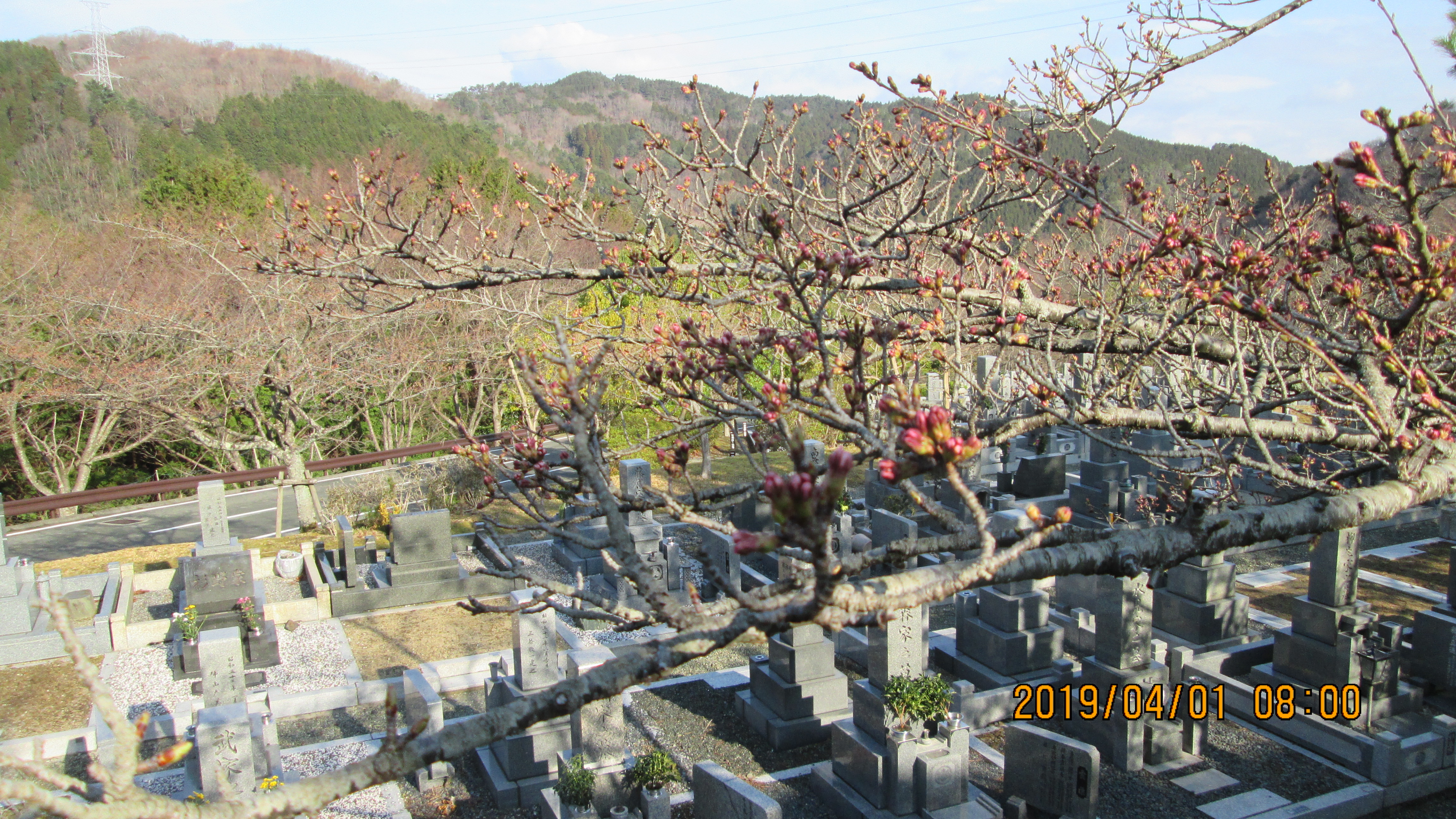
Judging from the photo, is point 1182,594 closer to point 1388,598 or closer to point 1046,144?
point 1388,598

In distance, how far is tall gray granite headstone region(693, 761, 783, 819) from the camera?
5730 millimetres

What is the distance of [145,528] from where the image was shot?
17.4 meters

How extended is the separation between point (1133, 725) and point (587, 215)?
592 cm

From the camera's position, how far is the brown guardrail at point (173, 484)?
1488cm

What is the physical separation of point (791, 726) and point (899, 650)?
132 centimetres

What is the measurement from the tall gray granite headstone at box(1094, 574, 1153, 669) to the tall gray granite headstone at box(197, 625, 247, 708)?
7330 millimetres

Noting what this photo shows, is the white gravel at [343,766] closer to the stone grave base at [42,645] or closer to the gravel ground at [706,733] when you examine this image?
the gravel ground at [706,733]

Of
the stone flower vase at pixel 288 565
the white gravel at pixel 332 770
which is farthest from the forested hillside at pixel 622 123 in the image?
the stone flower vase at pixel 288 565

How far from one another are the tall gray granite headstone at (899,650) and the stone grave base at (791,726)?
0.63m

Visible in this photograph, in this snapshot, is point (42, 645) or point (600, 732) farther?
point (42, 645)

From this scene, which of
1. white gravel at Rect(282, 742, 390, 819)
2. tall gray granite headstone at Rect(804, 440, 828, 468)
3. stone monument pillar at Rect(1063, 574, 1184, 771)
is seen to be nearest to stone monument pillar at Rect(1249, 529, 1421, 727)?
stone monument pillar at Rect(1063, 574, 1184, 771)

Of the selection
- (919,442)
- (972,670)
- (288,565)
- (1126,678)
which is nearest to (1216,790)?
(1126,678)

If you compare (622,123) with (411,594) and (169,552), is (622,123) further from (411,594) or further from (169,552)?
(411,594)

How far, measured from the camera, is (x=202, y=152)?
38656mm
